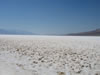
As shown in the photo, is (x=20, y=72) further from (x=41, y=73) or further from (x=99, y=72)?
(x=99, y=72)

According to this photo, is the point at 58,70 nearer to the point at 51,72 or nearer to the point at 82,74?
the point at 51,72

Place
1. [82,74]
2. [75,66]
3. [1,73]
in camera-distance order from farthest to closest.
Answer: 1. [75,66]
2. [82,74]
3. [1,73]

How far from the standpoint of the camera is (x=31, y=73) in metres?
2.91

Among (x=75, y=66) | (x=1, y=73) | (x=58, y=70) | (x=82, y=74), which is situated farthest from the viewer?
(x=75, y=66)

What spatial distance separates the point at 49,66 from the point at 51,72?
49cm

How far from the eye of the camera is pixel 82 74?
2973mm

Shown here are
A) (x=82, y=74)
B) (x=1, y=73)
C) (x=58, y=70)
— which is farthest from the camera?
(x=58, y=70)

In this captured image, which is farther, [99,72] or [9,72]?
[99,72]

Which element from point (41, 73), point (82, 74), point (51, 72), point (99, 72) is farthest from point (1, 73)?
point (99, 72)

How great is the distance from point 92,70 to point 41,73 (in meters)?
1.65

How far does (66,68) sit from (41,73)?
3.02 feet

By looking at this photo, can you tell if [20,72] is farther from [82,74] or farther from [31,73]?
[82,74]

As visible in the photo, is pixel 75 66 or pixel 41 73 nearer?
pixel 41 73

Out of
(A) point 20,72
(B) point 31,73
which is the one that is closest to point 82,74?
(B) point 31,73
